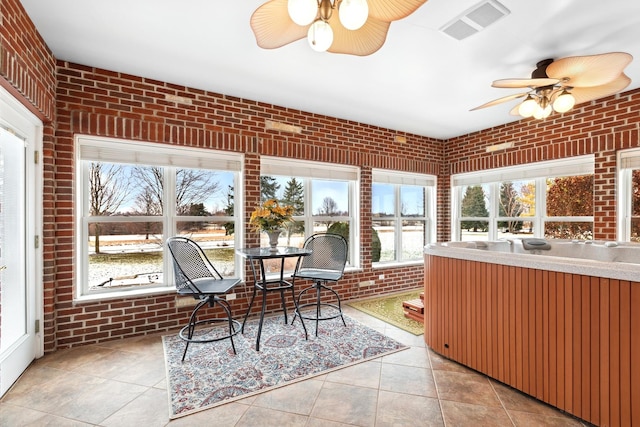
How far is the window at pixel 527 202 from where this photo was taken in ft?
12.4

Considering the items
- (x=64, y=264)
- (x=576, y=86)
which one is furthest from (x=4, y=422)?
(x=576, y=86)

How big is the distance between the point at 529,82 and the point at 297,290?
10.4 feet

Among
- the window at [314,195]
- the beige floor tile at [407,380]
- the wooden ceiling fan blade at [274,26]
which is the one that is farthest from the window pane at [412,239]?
the wooden ceiling fan blade at [274,26]

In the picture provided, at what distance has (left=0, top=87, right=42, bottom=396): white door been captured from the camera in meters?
2.04

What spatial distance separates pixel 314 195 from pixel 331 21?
9.01ft

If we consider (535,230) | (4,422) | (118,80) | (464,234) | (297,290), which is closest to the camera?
(4,422)

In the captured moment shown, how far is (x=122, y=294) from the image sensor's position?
299cm

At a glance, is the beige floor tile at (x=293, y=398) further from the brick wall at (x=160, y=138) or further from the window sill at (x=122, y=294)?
the window sill at (x=122, y=294)

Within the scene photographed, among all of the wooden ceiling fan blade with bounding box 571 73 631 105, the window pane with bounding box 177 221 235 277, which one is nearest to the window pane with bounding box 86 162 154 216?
the window pane with bounding box 177 221 235 277

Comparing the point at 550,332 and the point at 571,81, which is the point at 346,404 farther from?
the point at 571,81

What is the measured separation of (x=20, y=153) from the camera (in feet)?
7.53

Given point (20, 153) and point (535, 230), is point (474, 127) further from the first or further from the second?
point (20, 153)

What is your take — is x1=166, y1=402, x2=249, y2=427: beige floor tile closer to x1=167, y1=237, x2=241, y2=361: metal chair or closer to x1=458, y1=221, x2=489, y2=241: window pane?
x1=167, y1=237, x2=241, y2=361: metal chair

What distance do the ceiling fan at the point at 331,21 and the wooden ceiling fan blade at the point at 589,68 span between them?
1344 mm
